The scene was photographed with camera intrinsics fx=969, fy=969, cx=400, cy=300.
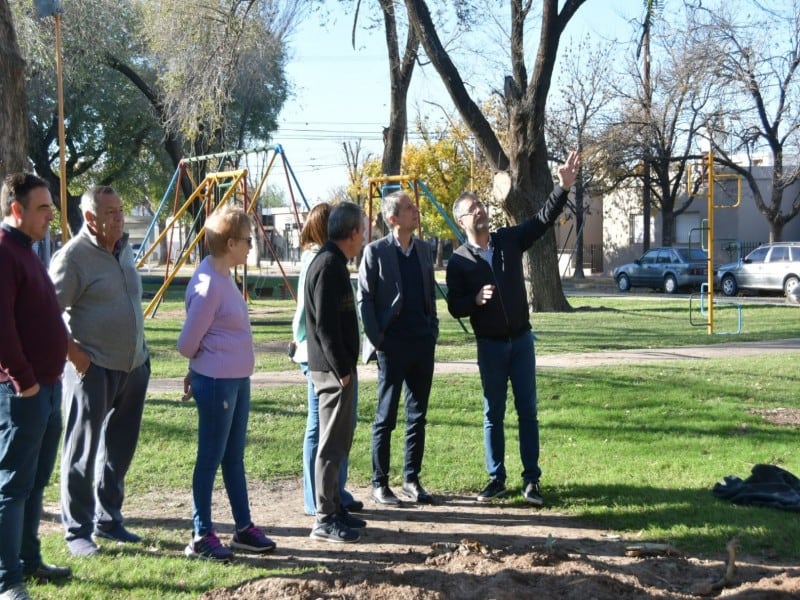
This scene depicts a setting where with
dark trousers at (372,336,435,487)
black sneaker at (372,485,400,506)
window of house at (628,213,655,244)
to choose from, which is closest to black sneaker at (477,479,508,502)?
dark trousers at (372,336,435,487)

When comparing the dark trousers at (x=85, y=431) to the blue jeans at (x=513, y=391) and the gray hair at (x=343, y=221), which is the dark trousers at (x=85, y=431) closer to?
the gray hair at (x=343, y=221)

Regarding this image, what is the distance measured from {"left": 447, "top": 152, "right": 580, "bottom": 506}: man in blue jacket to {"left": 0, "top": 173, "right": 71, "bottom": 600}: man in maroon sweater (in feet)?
9.44

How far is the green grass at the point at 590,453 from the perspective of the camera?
5.18 m

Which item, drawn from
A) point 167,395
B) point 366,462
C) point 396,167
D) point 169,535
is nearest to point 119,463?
point 169,535

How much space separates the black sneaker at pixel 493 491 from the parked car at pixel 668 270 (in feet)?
89.7

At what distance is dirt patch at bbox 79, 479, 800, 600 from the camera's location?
14.6 feet

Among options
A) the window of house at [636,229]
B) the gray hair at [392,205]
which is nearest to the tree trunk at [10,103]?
the gray hair at [392,205]

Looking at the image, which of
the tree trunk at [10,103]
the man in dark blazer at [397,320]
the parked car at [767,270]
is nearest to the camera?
the man in dark blazer at [397,320]

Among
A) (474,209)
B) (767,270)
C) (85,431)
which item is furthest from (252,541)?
(767,270)

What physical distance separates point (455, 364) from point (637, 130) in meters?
27.2

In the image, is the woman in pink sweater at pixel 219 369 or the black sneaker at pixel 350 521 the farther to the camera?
the black sneaker at pixel 350 521

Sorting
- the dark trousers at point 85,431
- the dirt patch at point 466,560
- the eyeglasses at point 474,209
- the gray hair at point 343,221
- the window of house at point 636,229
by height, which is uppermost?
the window of house at point 636,229

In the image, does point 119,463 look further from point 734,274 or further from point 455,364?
point 734,274

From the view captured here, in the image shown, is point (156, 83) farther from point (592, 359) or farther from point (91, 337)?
point (91, 337)
